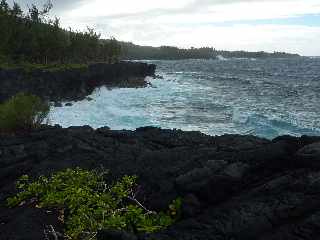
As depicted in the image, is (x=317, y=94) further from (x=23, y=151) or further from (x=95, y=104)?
(x=23, y=151)

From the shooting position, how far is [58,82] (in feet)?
173

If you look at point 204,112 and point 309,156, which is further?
point 204,112

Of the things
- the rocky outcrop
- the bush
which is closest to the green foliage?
the bush

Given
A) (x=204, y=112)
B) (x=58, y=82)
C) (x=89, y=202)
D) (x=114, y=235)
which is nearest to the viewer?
(x=114, y=235)

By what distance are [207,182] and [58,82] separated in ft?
149

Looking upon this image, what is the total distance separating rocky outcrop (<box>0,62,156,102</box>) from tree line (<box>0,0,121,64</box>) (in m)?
8.09

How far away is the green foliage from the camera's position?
29.2 feet

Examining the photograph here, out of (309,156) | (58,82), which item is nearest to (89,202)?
(309,156)

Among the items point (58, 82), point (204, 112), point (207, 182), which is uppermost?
point (207, 182)

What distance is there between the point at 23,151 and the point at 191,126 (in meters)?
19.2

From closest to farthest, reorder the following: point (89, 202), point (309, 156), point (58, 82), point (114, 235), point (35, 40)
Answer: point (114, 235) < point (309, 156) < point (89, 202) < point (58, 82) < point (35, 40)

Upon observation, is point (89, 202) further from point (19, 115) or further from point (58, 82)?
point (58, 82)

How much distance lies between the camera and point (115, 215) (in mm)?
9344

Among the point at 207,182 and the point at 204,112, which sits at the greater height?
the point at 207,182
